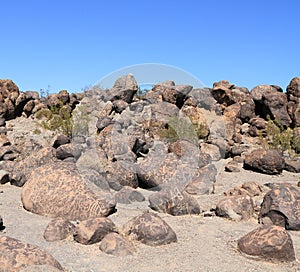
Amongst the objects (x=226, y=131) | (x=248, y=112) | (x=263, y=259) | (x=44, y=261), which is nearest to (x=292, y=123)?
(x=248, y=112)

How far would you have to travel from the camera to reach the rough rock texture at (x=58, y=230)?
6.68 metres

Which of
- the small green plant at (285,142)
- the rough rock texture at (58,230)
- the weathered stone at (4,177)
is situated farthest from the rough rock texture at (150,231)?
the small green plant at (285,142)

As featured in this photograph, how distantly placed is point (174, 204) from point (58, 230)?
8.64 feet

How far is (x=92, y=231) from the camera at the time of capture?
6516 millimetres

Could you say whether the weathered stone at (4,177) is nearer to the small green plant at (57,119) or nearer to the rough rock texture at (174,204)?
the rough rock texture at (174,204)

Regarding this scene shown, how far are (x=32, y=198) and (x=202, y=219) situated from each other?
3.54 metres

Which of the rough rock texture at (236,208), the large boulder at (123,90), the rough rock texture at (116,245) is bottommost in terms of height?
the rough rock texture at (116,245)

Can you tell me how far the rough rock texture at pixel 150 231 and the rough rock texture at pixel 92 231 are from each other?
0.35 m

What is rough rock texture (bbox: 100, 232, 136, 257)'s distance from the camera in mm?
6094

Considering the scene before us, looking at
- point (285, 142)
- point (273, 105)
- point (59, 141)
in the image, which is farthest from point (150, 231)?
point (273, 105)

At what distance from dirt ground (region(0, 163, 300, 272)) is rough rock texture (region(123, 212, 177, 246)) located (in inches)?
4.8

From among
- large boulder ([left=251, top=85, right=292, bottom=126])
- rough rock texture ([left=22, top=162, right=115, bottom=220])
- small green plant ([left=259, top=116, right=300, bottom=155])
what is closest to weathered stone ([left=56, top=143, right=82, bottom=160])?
rough rock texture ([left=22, top=162, right=115, bottom=220])

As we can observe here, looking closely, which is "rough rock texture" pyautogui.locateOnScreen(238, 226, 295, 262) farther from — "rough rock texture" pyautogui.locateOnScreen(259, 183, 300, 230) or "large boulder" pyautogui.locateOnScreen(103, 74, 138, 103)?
"large boulder" pyautogui.locateOnScreen(103, 74, 138, 103)

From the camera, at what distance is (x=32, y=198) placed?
27.2ft
